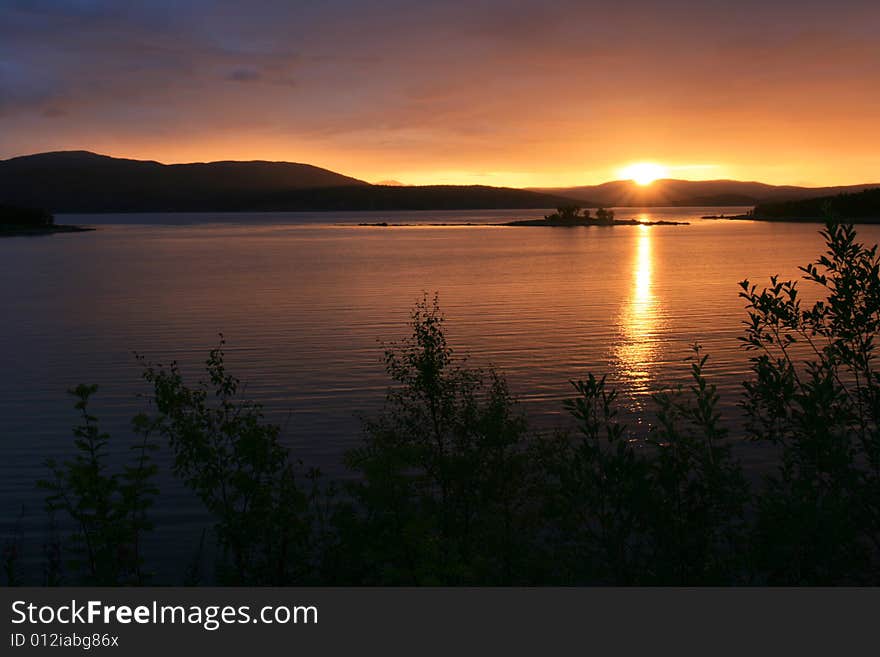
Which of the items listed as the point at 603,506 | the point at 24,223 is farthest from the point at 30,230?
the point at 603,506

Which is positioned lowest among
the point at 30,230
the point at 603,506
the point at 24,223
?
the point at 603,506

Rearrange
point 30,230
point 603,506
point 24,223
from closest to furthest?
1. point 603,506
2. point 30,230
3. point 24,223

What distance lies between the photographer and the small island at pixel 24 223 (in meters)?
167

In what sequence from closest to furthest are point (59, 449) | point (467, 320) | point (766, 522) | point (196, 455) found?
point (766, 522) < point (196, 455) < point (59, 449) < point (467, 320)

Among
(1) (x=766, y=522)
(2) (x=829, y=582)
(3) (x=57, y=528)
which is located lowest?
(3) (x=57, y=528)

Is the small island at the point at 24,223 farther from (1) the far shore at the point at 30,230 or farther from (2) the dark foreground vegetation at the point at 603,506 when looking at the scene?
(2) the dark foreground vegetation at the point at 603,506

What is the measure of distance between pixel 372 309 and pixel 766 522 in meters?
37.4

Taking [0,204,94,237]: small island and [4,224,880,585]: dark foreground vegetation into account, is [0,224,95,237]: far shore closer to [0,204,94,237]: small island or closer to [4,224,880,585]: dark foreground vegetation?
[0,204,94,237]: small island

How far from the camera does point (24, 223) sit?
176125 mm

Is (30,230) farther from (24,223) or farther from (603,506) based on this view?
(603,506)
